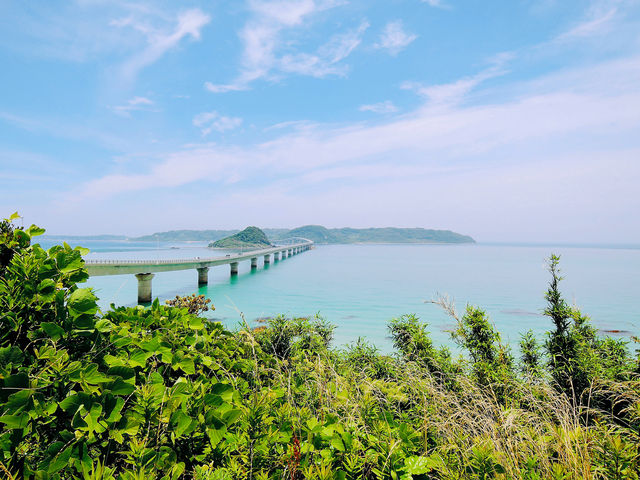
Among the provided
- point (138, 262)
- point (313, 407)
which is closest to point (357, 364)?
point (313, 407)

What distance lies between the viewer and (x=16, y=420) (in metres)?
1.53

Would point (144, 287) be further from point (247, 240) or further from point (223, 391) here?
point (247, 240)

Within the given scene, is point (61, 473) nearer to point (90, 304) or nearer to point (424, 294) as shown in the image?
point (90, 304)

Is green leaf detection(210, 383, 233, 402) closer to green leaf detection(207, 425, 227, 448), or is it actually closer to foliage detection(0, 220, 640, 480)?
foliage detection(0, 220, 640, 480)

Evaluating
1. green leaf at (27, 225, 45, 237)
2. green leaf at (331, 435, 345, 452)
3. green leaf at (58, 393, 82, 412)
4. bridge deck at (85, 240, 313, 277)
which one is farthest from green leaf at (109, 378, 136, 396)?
bridge deck at (85, 240, 313, 277)

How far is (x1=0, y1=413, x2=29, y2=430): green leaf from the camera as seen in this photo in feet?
4.95

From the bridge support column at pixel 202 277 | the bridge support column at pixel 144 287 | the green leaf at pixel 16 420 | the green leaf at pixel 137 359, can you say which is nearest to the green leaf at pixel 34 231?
the green leaf at pixel 137 359

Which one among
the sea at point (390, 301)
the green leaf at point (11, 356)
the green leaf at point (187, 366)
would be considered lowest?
the sea at point (390, 301)

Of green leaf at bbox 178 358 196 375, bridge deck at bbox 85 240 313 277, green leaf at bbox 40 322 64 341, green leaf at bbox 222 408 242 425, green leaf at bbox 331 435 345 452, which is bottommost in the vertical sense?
bridge deck at bbox 85 240 313 277

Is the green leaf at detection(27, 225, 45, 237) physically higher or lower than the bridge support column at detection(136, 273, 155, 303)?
higher

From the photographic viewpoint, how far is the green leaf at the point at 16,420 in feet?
4.95

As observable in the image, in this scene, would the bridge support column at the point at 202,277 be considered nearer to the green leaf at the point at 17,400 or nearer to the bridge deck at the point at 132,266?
the bridge deck at the point at 132,266

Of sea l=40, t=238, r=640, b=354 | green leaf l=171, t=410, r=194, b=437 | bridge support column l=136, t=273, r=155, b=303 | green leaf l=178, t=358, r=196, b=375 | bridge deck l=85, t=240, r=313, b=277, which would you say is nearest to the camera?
green leaf l=171, t=410, r=194, b=437

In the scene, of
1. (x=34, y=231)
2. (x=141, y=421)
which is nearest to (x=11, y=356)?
(x=141, y=421)
